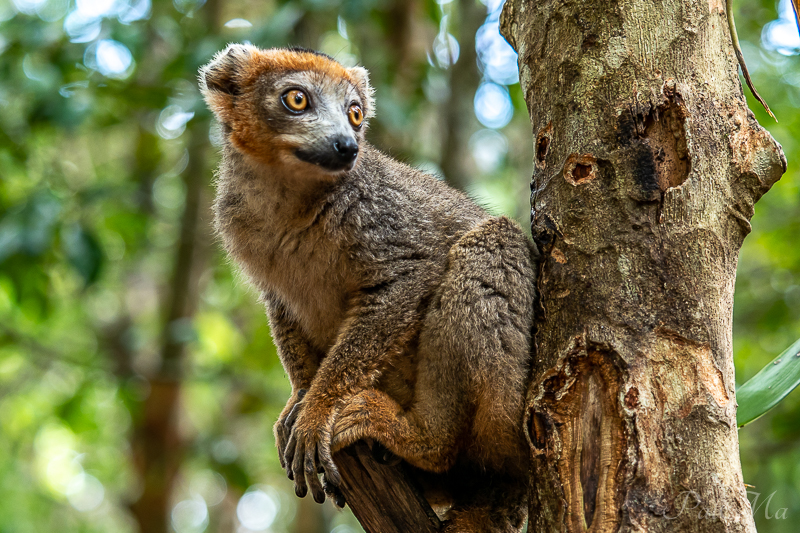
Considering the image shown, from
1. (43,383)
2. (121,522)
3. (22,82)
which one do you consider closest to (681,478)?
(22,82)

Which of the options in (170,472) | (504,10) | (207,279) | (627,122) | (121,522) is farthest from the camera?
(121,522)

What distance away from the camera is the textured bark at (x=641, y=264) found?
300 centimetres

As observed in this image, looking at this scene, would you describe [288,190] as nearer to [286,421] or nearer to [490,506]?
[286,421]

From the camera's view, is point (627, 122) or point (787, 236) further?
point (787, 236)

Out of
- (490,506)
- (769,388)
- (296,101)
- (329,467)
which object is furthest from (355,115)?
(769,388)

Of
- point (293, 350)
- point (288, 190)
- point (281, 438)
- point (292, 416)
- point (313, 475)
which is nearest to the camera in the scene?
point (313, 475)

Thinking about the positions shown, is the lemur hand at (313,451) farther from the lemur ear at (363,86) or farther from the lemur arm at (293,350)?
the lemur ear at (363,86)

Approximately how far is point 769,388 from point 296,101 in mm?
3319

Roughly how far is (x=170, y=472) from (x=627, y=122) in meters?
8.52

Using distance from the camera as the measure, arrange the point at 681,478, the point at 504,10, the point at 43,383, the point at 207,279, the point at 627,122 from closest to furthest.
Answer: the point at 681,478, the point at 627,122, the point at 504,10, the point at 207,279, the point at 43,383

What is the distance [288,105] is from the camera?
4684 millimetres

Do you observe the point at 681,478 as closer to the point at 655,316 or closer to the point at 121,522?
the point at 655,316

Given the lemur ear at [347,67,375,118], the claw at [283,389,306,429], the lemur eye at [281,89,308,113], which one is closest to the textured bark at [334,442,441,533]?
the claw at [283,389,306,429]

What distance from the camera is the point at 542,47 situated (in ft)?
12.4
